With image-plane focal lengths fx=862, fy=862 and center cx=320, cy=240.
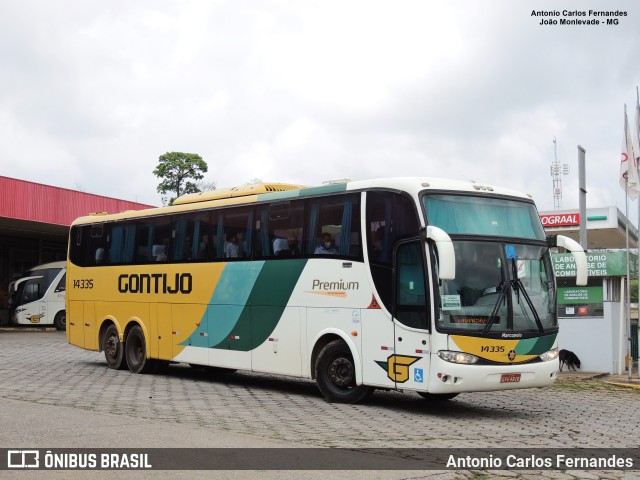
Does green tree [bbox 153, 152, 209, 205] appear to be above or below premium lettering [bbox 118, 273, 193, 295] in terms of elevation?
above

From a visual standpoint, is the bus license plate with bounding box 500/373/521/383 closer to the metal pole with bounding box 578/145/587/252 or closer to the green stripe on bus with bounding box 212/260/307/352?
the green stripe on bus with bounding box 212/260/307/352

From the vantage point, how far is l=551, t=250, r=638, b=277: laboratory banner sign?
76.8ft

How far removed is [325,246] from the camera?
13.6 meters

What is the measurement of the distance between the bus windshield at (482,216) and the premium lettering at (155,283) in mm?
6148

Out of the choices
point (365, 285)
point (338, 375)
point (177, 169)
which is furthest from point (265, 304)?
point (177, 169)

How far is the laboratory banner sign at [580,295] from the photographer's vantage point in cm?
2412

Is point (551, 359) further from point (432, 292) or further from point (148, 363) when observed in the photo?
point (148, 363)

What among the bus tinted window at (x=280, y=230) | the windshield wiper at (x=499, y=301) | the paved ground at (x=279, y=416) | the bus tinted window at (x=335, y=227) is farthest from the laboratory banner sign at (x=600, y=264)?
→ the windshield wiper at (x=499, y=301)

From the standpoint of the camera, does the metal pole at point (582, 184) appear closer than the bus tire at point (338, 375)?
No

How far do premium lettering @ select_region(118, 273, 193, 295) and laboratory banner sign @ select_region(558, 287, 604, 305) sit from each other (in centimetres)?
1254

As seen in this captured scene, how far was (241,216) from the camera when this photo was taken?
15.5m

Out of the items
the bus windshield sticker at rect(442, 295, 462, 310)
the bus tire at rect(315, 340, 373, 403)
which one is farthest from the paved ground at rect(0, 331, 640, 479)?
the bus windshield sticker at rect(442, 295, 462, 310)

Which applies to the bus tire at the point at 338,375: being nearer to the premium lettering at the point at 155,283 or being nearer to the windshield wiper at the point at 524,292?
the windshield wiper at the point at 524,292

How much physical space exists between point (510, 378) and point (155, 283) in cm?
831
